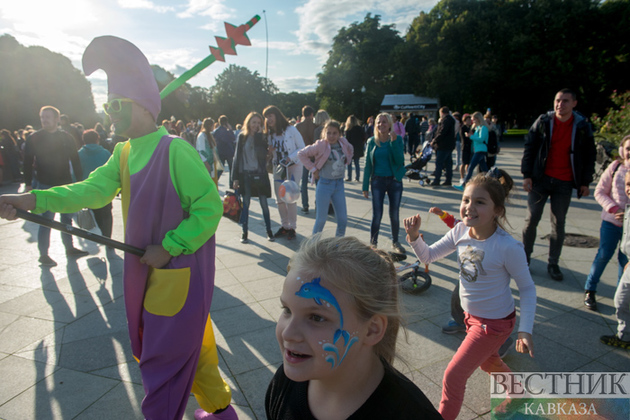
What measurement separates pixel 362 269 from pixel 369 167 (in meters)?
4.31

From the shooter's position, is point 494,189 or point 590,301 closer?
point 494,189

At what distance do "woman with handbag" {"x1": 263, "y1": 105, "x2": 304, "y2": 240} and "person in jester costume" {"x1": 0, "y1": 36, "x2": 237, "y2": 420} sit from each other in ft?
13.4

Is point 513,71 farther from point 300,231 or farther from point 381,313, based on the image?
point 381,313

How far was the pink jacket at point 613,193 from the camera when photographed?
3541mm

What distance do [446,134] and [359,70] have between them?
39.0 m

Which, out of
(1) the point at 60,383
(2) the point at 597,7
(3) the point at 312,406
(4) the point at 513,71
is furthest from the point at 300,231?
(2) the point at 597,7

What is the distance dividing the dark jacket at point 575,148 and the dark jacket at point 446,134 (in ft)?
17.8

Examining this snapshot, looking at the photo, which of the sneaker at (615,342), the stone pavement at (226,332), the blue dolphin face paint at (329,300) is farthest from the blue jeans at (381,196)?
the blue dolphin face paint at (329,300)

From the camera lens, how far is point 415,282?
4.01 metres

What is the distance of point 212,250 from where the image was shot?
2174 millimetres

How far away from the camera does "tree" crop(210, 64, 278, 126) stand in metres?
60.7

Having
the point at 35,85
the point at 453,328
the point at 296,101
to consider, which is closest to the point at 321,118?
the point at 453,328

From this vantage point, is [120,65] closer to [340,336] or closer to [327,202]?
[340,336]

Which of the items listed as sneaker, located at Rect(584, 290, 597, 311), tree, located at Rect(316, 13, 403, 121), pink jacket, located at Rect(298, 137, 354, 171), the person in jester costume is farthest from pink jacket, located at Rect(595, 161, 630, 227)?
tree, located at Rect(316, 13, 403, 121)
